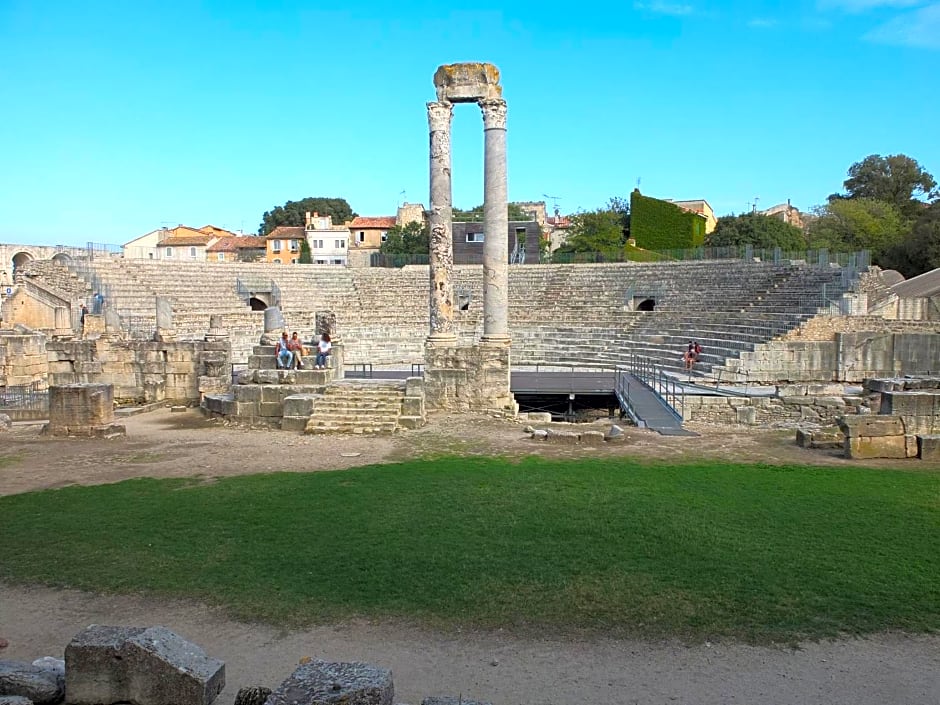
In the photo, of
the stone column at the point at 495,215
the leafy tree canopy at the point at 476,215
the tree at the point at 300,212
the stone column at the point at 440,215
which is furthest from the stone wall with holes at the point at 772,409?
the tree at the point at 300,212

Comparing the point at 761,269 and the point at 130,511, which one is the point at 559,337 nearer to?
the point at 761,269

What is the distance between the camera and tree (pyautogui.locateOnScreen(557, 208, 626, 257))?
51.0m

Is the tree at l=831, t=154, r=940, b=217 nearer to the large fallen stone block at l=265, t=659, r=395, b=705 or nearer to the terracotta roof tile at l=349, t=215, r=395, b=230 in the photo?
the terracotta roof tile at l=349, t=215, r=395, b=230

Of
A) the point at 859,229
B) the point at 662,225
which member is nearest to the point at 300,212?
the point at 662,225

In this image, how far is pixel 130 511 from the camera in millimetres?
9008

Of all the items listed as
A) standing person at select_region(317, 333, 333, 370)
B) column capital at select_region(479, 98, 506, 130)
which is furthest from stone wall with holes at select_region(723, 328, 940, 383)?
standing person at select_region(317, 333, 333, 370)

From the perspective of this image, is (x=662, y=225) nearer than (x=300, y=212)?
Yes

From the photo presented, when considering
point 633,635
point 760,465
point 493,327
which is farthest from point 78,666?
point 493,327

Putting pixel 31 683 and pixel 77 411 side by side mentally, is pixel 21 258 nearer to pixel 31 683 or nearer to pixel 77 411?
pixel 77 411

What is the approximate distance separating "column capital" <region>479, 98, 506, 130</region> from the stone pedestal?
30.9ft

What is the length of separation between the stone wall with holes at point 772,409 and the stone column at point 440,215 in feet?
18.8

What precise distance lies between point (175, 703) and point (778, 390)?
59.4 ft

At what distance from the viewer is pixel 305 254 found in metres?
55.1

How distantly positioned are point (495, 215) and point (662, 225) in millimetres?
33384
